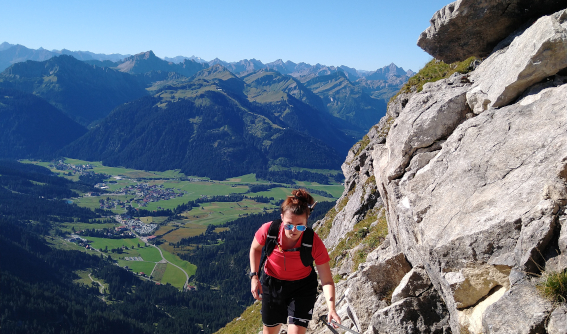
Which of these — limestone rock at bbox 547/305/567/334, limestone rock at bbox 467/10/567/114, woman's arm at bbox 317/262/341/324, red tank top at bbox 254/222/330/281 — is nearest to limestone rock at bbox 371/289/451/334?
woman's arm at bbox 317/262/341/324

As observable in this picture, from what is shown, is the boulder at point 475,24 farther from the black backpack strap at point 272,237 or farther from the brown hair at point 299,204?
the black backpack strap at point 272,237

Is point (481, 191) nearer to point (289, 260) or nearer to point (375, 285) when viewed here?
point (375, 285)

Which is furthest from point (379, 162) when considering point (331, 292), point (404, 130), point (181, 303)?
point (181, 303)

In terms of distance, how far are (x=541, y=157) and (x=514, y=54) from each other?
12.7ft

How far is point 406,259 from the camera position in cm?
1088

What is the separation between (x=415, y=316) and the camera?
8.98 metres

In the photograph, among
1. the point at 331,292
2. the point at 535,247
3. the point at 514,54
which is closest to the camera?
the point at 535,247

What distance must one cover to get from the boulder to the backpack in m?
9.41

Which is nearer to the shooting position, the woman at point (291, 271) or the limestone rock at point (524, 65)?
the woman at point (291, 271)

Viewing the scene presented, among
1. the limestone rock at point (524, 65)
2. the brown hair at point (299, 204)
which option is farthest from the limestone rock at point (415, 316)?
the limestone rock at point (524, 65)

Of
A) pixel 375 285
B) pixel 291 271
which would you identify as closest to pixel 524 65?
pixel 375 285

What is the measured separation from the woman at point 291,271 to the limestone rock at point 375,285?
207 centimetres

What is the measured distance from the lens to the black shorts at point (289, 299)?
29.2 feet

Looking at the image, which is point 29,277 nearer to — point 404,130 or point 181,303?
point 181,303
